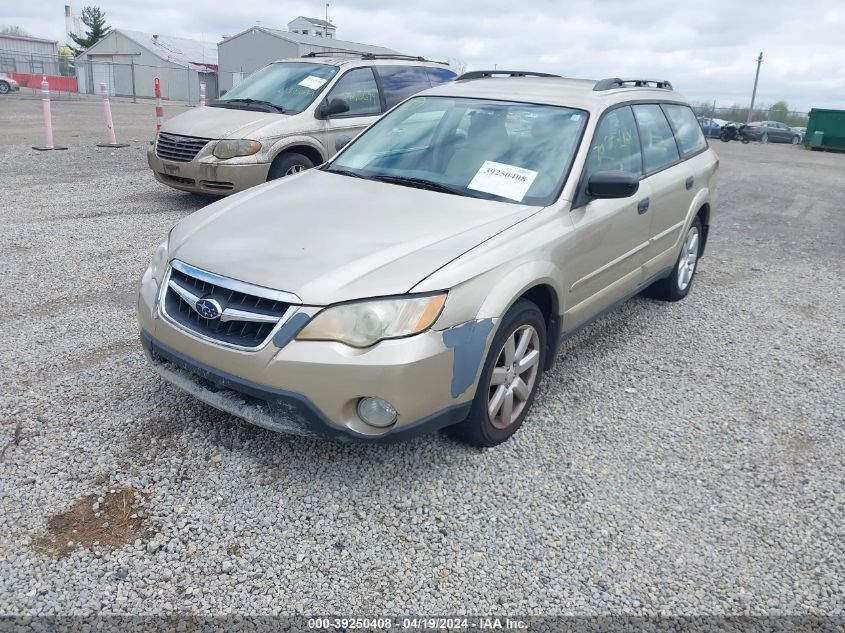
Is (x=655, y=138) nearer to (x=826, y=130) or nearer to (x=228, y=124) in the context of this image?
(x=228, y=124)

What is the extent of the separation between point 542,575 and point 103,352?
3037 millimetres

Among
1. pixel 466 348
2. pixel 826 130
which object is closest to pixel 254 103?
pixel 466 348

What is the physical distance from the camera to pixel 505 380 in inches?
133

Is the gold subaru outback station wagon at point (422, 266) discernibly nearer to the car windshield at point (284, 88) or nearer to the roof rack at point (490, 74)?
the roof rack at point (490, 74)

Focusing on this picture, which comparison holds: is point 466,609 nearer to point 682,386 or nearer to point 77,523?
point 77,523

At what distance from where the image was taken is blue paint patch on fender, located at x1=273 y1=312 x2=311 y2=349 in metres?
2.78

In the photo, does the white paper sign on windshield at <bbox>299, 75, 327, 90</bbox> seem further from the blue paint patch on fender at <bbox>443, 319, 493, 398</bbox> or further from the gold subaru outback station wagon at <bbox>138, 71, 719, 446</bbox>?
the blue paint patch on fender at <bbox>443, 319, 493, 398</bbox>

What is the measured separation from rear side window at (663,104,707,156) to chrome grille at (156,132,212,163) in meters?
4.87

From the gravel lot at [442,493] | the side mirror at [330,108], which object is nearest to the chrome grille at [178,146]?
the side mirror at [330,108]

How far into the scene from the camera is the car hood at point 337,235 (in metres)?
2.89

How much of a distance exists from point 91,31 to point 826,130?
69.3 metres

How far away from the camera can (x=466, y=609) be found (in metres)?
2.48

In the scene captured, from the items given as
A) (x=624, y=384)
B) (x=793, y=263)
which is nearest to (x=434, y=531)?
(x=624, y=384)

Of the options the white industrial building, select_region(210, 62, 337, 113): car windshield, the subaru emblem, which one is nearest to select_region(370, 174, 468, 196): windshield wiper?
the subaru emblem
